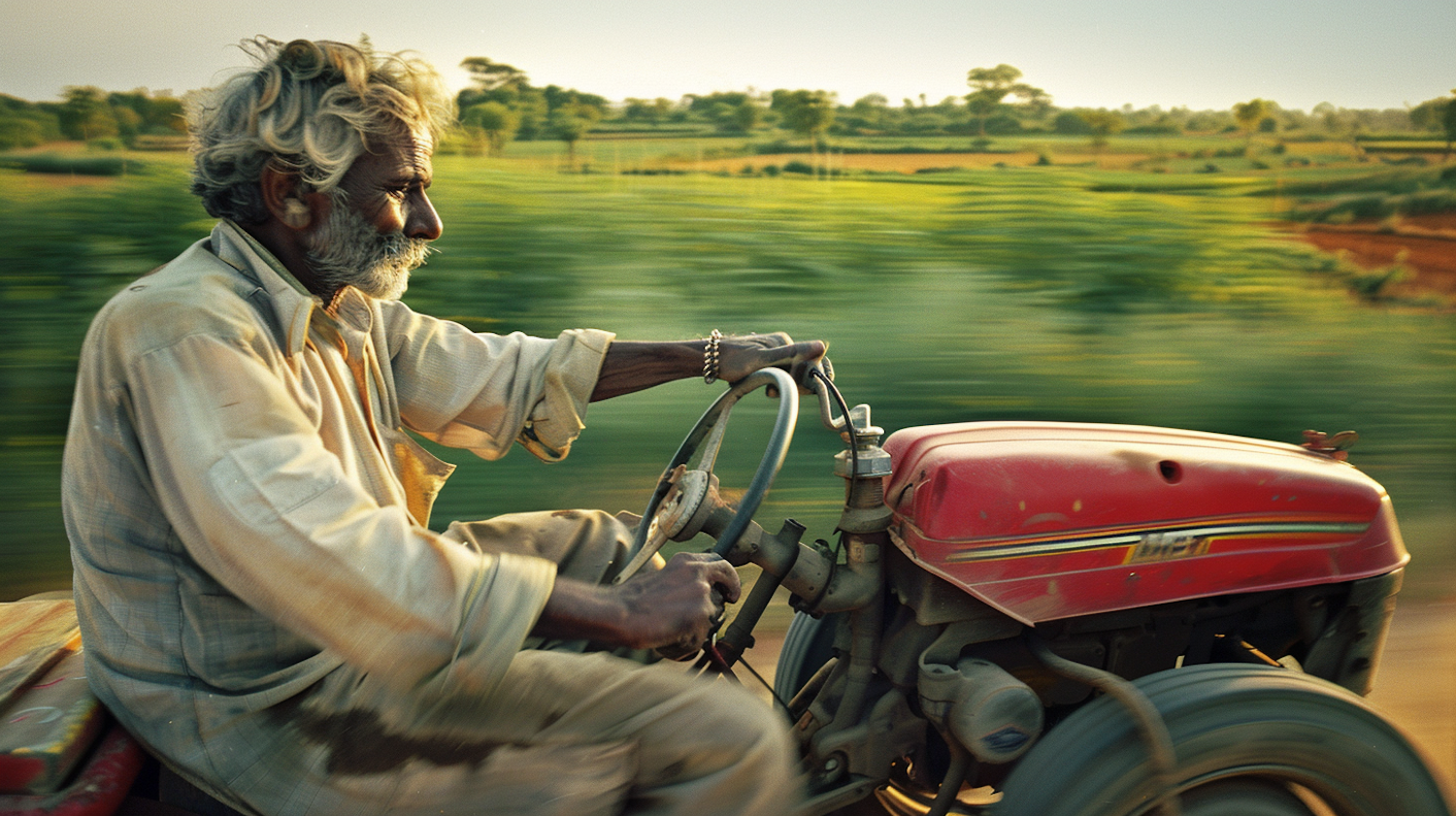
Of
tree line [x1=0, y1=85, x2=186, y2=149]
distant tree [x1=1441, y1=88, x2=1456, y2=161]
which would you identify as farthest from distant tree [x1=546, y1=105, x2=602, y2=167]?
distant tree [x1=1441, y1=88, x2=1456, y2=161]

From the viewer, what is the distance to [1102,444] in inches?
75.6

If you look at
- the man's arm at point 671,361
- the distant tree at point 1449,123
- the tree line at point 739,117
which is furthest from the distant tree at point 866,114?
the man's arm at point 671,361

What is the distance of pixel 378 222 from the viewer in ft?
5.84

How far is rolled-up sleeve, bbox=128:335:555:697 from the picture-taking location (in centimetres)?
136

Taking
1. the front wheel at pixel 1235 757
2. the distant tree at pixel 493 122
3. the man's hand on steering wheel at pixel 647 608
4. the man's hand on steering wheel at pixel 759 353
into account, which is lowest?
the front wheel at pixel 1235 757

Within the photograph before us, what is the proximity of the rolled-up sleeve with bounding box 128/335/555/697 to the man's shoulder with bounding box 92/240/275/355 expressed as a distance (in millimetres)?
23

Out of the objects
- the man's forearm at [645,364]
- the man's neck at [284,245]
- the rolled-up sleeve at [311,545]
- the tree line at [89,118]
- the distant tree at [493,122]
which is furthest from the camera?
the distant tree at [493,122]

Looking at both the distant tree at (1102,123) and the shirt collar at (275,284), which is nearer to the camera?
the shirt collar at (275,284)

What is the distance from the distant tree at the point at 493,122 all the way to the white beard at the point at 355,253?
4.81 m

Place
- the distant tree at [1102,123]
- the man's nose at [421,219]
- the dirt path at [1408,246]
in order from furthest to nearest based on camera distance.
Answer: the distant tree at [1102,123] < the dirt path at [1408,246] < the man's nose at [421,219]

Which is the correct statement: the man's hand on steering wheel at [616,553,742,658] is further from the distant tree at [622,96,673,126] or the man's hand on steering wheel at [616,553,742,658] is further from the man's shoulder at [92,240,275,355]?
the distant tree at [622,96,673,126]

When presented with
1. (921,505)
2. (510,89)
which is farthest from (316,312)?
(510,89)

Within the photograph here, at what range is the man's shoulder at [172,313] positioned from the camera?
143 centimetres

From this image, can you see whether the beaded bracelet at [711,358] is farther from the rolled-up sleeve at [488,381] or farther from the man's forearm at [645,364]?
the rolled-up sleeve at [488,381]
